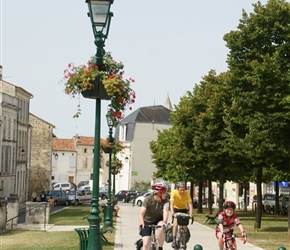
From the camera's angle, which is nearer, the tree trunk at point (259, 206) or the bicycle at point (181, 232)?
the bicycle at point (181, 232)

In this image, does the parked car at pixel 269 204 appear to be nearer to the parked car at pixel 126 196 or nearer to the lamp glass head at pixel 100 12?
the parked car at pixel 126 196

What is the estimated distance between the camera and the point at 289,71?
981 inches

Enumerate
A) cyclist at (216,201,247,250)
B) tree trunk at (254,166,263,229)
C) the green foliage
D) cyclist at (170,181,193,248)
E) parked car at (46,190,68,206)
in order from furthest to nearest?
the green foliage → parked car at (46,190,68,206) → tree trunk at (254,166,263,229) → cyclist at (170,181,193,248) → cyclist at (216,201,247,250)

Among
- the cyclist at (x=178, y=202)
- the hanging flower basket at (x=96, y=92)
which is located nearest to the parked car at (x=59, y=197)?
the cyclist at (x=178, y=202)

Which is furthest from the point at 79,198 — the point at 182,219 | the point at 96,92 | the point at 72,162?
Result: the point at 96,92

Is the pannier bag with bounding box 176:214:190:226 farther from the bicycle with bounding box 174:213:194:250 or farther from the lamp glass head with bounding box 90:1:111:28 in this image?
the lamp glass head with bounding box 90:1:111:28

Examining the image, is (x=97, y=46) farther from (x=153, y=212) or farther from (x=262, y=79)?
(x=262, y=79)

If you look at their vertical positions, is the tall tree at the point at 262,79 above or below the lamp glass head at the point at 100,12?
above

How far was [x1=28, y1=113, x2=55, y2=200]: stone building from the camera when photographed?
287 ft

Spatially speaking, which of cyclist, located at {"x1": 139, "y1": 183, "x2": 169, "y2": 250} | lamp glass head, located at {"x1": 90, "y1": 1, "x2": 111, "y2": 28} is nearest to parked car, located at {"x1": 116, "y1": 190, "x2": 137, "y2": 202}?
cyclist, located at {"x1": 139, "y1": 183, "x2": 169, "y2": 250}

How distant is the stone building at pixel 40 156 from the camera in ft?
287

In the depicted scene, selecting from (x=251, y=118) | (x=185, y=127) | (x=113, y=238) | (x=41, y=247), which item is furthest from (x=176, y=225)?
(x=185, y=127)

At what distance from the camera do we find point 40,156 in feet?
287

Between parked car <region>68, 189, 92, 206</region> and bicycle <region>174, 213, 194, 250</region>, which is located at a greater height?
parked car <region>68, 189, 92, 206</region>
